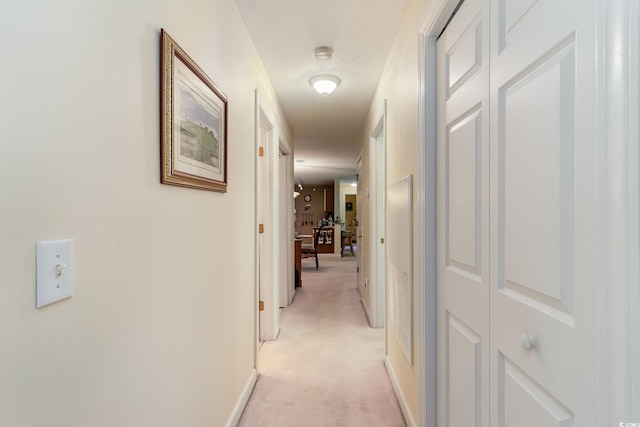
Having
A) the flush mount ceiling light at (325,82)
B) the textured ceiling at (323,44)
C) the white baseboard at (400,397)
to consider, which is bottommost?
the white baseboard at (400,397)

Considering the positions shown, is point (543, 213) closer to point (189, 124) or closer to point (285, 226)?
point (189, 124)

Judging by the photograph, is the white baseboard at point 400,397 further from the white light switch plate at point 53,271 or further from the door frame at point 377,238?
the white light switch plate at point 53,271

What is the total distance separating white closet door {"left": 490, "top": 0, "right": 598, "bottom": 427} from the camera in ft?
2.11

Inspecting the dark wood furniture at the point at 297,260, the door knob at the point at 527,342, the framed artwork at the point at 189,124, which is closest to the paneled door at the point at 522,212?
the door knob at the point at 527,342

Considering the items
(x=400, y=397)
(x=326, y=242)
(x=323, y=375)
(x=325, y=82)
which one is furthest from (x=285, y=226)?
(x=326, y=242)

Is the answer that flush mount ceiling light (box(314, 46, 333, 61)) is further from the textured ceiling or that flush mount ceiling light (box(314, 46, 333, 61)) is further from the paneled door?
the paneled door

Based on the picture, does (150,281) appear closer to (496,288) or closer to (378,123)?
(496,288)

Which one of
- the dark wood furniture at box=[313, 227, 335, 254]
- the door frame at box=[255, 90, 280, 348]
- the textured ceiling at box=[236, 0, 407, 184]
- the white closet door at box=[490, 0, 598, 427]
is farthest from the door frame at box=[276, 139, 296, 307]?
the dark wood furniture at box=[313, 227, 335, 254]

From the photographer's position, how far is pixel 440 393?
1.49m

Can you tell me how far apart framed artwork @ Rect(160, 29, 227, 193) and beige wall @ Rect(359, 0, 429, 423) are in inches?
37.2

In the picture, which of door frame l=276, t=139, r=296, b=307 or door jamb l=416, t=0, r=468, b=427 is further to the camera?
door frame l=276, t=139, r=296, b=307

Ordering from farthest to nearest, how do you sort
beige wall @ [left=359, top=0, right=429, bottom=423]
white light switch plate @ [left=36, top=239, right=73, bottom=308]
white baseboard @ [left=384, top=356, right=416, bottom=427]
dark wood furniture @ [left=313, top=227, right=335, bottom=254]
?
dark wood furniture @ [left=313, top=227, right=335, bottom=254], white baseboard @ [left=384, top=356, right=416, bottom=427], beige wall @ [left=359, top=0, right=429, bottom=423], white light switch plate @ [left=36, top=239, right=73, bottom=308]

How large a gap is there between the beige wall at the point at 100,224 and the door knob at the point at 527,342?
101cm

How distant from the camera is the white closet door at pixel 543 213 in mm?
642
